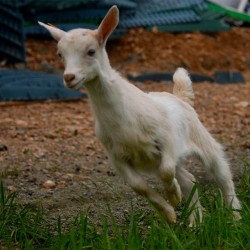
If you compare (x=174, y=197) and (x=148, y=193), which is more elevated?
(x=148, y=193)

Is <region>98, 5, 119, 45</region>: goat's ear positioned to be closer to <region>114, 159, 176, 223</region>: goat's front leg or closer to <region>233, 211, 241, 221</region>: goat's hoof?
<region>114, 159, 176, 223</region>: goat's front leg

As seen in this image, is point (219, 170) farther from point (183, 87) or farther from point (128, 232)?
point (128, 232)

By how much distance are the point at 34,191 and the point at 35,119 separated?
8.60 ft

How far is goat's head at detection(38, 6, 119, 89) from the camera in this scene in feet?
14.5

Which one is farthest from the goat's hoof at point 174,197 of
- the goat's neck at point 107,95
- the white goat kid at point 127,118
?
the goat's neck at point 107,95

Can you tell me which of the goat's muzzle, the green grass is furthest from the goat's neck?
the green grass

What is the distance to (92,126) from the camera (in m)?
8.61

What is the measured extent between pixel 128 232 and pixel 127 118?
2.10 feet

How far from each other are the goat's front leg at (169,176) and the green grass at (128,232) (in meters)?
0.15

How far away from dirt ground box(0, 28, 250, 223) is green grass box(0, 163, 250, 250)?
41cm

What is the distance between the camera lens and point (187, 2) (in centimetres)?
1305

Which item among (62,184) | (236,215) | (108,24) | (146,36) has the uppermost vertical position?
(108,24)

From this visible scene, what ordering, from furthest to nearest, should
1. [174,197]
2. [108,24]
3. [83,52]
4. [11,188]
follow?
[11,188], [174,197], [108,24], [83,52]

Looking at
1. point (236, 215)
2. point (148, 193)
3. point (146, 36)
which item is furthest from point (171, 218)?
point (146, 36)
